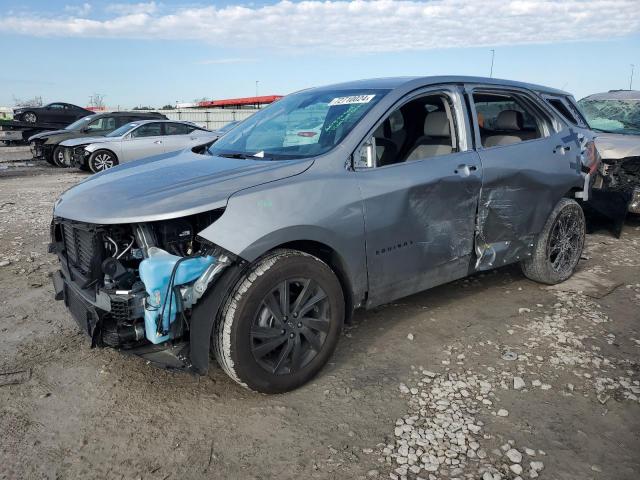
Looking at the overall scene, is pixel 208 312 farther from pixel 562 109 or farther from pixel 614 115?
pixel 614 115

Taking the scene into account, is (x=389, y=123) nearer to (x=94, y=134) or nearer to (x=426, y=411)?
(x=426, y=411)

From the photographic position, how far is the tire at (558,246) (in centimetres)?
462

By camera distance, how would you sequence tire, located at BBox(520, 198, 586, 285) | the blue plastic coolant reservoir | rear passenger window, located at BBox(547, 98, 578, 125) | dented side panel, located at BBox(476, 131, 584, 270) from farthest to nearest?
1. rear passenger window, located at BBox(547, 98, 578, 125)
2. tire, located at BBox(520, 198, 586, 285)
3. dented side panel, located at BBox(476, 131, 584, 270)
4. the blue plastic coolant reservoir

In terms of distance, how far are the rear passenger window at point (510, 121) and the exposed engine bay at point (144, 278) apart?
2.70 metres

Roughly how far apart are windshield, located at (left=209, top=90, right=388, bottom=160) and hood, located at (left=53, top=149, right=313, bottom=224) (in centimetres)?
25

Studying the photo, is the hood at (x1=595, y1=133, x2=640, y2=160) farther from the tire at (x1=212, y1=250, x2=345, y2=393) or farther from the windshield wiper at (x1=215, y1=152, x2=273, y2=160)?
the tire at (x1=212, y1=250, x2=345, y2=393)

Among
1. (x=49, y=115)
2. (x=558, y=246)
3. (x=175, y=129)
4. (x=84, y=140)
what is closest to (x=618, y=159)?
(x=558, y=246)

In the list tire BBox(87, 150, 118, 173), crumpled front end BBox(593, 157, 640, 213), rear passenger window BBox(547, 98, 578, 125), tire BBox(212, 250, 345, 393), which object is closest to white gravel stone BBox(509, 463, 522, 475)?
tire BBox(212, 250, 345, 393)

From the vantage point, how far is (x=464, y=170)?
12.3 ft

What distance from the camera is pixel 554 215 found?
4.61 m

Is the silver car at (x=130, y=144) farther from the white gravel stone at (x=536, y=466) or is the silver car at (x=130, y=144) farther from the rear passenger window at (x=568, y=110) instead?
the white gravel stone at (x=536, y=466)

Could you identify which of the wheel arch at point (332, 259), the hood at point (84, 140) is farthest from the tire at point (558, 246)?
the hood at point (84, 140)

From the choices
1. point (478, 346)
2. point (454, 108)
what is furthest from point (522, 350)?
point (454, 108)

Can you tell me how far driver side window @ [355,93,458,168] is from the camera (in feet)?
12.8
